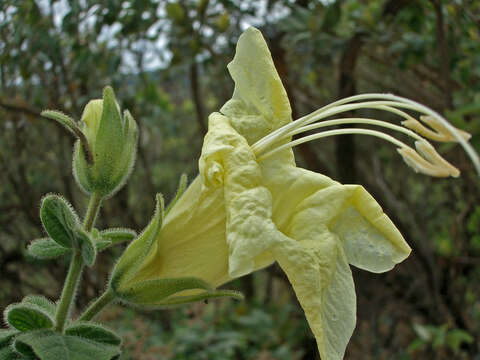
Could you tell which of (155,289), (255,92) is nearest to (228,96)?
(255,92)

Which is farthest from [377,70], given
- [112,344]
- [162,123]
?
[112,344]

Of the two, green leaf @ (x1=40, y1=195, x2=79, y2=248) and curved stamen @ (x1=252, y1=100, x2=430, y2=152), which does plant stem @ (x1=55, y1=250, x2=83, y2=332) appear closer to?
green leaf @ (x1=40, y1=195, x2=79, y2=248)

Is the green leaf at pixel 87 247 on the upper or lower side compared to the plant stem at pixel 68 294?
upper

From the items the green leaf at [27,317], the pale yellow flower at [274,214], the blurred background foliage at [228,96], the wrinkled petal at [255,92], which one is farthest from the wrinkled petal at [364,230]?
the blurred background foliage at [228,96]

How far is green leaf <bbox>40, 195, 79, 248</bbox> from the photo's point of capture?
69cm

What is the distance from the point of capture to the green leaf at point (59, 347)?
0.63 metres

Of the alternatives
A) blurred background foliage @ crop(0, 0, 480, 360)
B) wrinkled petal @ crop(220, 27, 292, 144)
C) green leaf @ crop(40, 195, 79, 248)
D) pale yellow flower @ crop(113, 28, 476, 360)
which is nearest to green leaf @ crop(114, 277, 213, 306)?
pale yellow flower @ crop(113, 28, 476, 360)

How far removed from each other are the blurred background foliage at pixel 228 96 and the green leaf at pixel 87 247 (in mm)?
896

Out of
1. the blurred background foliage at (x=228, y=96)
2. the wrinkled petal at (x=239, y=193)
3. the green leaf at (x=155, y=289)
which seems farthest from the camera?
the blurred background foliage at (x=228, y=96)

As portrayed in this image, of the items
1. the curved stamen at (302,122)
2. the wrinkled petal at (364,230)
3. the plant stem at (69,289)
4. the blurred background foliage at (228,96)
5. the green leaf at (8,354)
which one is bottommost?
the blurred background foliage at (228,96)

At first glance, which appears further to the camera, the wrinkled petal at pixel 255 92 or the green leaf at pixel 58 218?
the wrinkled petal at pixel 255 92

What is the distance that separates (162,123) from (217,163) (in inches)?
98.5

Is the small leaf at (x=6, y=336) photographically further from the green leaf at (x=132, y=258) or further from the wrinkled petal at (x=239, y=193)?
the wrinkled petal at (x=239, y=193)

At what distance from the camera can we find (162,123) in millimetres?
3131
